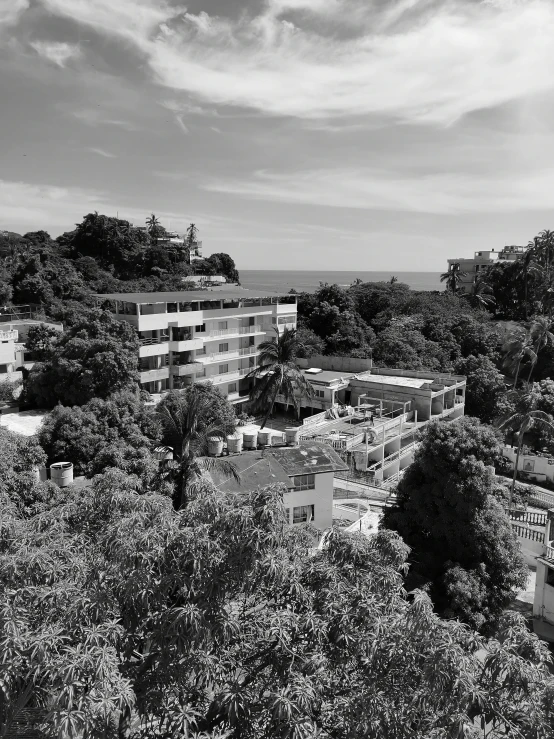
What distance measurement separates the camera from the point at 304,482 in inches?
951

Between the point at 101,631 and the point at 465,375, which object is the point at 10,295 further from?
the point at 101,631

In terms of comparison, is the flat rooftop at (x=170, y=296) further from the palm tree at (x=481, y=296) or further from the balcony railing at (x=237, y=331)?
the palm tree at (x=481, y=296)

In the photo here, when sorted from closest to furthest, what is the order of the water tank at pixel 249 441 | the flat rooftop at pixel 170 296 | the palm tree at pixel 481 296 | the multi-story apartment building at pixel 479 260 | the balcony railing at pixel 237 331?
the water tank at pixel 249 441 → the flat rooftop at pixel 170 296 → the balcony railing at pixel 237 331 → the palm tree at pixel 481 296 → the multi-story apartment building at pixel 479 260

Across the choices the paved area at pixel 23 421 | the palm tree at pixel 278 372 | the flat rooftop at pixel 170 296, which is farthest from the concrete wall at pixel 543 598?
the flat rooftop at pixel 170 296

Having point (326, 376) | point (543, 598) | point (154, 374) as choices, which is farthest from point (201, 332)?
point (543, 598)

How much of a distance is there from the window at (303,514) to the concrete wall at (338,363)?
2644 centimetres

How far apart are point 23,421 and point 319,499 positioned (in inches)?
596

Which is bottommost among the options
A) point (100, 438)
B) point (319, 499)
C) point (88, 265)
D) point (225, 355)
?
point (319, 499)

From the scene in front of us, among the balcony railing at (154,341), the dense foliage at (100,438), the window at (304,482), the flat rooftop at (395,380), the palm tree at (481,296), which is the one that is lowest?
the window at (304,482)

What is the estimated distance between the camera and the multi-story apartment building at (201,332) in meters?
39.2

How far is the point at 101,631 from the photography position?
23.9ft

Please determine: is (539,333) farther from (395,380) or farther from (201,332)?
(201,332)

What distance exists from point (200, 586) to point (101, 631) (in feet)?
4.41

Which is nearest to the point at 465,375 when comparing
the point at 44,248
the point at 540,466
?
the point at 540,466
